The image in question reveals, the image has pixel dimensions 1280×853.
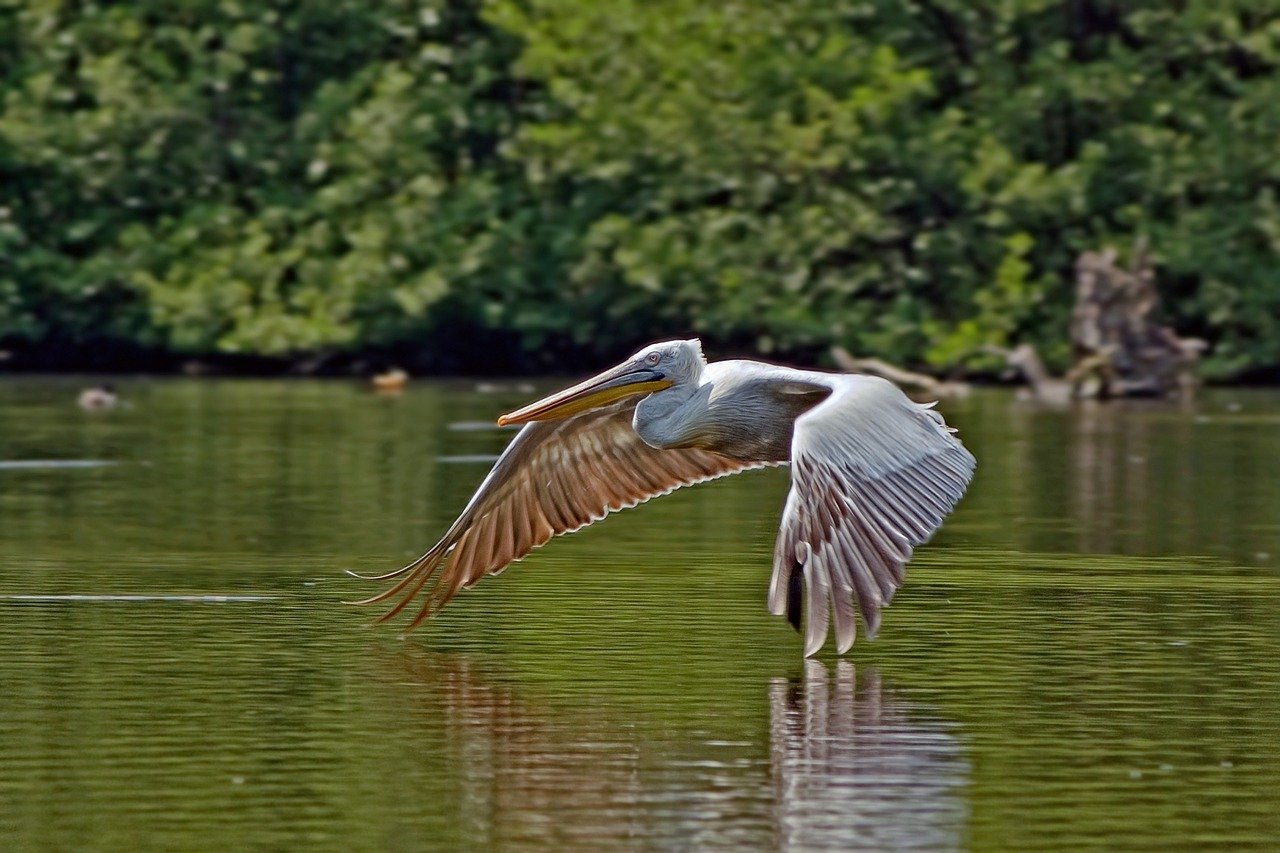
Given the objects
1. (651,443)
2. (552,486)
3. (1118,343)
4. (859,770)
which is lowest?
(859,770)

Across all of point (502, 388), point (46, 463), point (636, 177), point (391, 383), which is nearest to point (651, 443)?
point (46, 463)

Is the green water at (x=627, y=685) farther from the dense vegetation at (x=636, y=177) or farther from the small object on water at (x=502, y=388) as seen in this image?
the dense vegetation at (x=636, y=177)

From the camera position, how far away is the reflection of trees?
7629 millimetres

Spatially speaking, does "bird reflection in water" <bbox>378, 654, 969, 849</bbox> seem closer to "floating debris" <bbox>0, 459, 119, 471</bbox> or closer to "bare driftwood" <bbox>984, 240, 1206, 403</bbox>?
"floating debris" <bbox>0, 459, 119, 471</bbox>

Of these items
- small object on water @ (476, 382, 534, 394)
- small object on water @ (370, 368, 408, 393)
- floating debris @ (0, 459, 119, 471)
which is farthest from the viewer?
small object on water @ (370, 368, 408, 393)

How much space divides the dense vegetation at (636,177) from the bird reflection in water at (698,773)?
26716 mm

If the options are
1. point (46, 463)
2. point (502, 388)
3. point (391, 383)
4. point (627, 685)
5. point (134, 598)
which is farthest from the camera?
point (391, 383)

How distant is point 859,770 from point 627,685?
1761mm

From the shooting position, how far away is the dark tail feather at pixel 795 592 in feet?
31.8

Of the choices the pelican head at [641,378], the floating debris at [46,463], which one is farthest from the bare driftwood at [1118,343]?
the pelican head at [641,378]

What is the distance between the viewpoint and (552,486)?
11.8 meters

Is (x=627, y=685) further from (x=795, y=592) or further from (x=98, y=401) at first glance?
(x=98, y=401)

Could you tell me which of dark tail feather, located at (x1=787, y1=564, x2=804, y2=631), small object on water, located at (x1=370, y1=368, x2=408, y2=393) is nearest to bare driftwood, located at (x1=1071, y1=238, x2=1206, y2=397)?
small object on water, located at (x1=370, y1=368, x2=408, y2=393)

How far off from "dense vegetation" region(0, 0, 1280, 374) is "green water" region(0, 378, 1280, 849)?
18.6 metres
